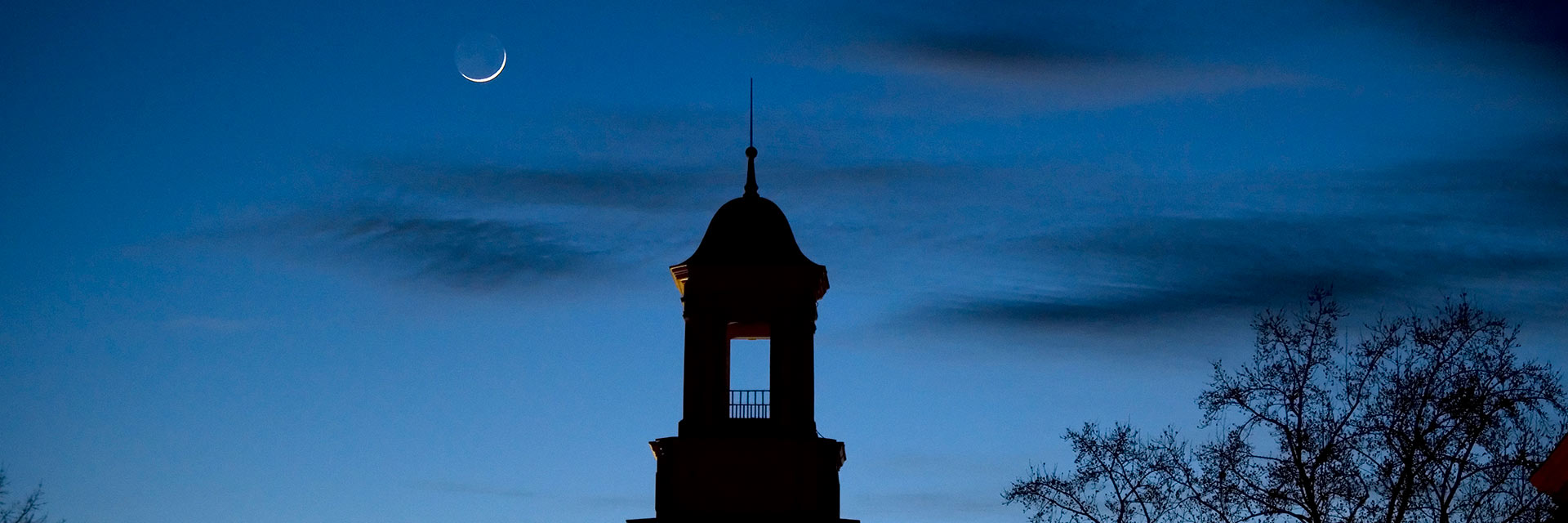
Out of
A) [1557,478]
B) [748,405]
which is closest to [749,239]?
[748,405]

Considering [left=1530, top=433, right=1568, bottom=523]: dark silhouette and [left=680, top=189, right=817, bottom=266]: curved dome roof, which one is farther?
[left=680, top=189, right=817, bottom=266]: curved dome roof

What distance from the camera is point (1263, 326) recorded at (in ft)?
107

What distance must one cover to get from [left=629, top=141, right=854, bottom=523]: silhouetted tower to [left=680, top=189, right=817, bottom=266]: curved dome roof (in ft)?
0.07

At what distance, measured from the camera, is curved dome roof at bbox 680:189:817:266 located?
35.9 metres

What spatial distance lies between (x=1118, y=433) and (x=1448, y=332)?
5.77 meters

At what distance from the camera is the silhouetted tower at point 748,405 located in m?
35.4

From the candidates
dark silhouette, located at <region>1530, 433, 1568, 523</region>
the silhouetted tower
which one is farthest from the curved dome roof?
dark silhouette, located at <region>1530, 433, 1568, 523</region>

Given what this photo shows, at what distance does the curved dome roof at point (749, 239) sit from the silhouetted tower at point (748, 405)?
0.02 m

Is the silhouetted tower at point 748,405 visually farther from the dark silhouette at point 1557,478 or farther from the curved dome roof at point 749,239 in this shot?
the dark silhouette at point 1557,478

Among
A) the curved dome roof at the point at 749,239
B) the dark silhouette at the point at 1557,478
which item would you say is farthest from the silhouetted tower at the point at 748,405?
the dark silhouette at the point at 1557,478

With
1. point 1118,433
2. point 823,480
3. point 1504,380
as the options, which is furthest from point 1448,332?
point 823,480

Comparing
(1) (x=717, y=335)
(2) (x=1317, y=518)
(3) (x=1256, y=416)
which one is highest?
(1) (x=717, y=335)

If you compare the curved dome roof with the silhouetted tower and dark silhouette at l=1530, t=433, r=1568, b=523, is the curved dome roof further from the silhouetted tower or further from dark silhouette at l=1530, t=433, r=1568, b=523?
dark silhouette at l=1530, t=433, r=1568, b=523

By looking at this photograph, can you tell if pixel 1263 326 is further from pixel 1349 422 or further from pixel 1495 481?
pixel 1495 481
